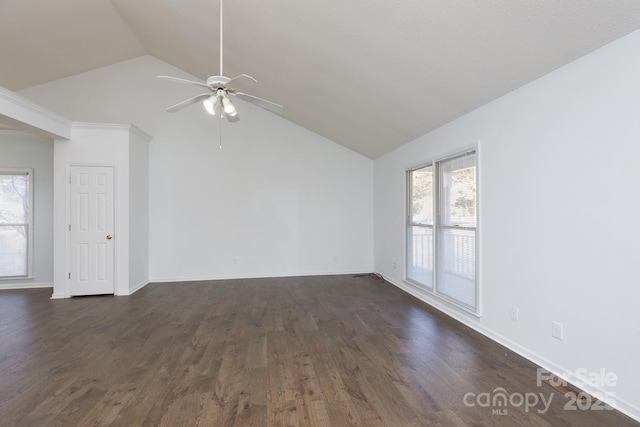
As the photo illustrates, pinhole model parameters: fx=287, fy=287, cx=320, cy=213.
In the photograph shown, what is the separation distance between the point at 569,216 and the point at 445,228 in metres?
1.71

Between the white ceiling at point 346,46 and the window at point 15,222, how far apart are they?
1.74 meters

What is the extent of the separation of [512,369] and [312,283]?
3.52 metres

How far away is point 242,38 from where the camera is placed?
3.80m

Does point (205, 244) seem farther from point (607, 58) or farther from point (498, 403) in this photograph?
point (607, 58)

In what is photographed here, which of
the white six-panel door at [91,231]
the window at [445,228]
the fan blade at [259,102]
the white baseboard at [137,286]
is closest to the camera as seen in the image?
the fan blade at [259,102]

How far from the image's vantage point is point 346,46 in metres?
3.02

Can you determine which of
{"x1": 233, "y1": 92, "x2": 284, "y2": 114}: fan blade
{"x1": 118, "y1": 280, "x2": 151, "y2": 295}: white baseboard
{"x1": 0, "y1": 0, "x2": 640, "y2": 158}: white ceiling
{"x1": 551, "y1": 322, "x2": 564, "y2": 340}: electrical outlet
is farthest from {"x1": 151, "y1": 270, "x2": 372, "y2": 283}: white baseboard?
{"x1": 551, "y1": 322, "x2": 564, "y2": 340}: electrical outlet

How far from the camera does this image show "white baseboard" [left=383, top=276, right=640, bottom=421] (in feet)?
6.09

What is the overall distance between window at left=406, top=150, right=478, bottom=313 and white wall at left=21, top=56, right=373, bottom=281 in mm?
1730

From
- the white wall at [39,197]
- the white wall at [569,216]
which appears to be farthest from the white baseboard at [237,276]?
the white wall at [569,216]

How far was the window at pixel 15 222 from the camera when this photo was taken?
513cm

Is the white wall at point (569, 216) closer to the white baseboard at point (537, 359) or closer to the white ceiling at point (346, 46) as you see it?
the white baseboard at point (537, 359)

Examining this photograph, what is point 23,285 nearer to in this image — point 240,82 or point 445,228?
point 240,82

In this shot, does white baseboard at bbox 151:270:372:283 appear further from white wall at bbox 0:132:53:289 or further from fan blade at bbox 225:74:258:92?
fan blade at bbox 225:74:258:92
